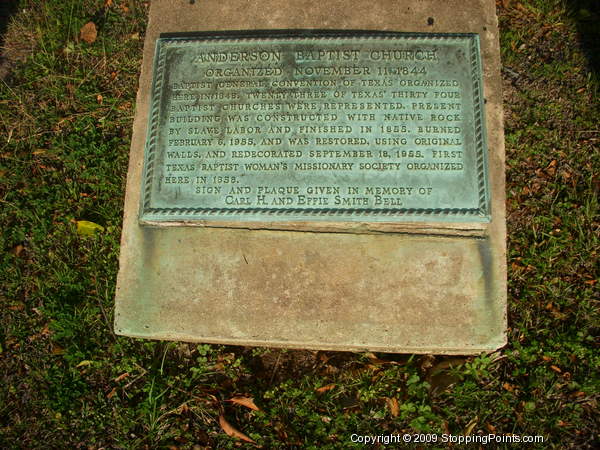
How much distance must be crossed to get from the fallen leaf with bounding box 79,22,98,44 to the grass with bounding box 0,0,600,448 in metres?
0.04

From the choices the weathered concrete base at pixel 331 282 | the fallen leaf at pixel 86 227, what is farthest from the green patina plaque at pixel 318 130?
the fallen leaf at pixel 86 227

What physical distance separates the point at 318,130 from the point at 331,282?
2.84 feet

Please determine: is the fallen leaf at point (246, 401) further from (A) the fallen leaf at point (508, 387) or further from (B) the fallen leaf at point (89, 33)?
(B) the fallen leaf at point (89, 33)

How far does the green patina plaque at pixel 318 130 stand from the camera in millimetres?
2355

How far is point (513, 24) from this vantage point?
3521mm

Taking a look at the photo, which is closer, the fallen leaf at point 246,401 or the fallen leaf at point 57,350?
the fallen leaf at point 246,401

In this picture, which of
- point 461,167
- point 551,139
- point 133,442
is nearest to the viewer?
point 461,167

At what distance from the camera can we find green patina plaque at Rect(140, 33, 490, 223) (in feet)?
7.73

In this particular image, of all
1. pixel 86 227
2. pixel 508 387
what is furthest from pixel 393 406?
pixel 86 227

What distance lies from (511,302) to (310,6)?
2340 mm

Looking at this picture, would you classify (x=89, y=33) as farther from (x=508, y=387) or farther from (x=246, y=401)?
(x=508, y=387)

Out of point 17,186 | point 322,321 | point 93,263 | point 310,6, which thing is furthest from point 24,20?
point 322,321

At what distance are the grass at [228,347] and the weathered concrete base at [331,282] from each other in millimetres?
361

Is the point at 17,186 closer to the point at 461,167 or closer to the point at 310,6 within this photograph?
the point at 310,6
